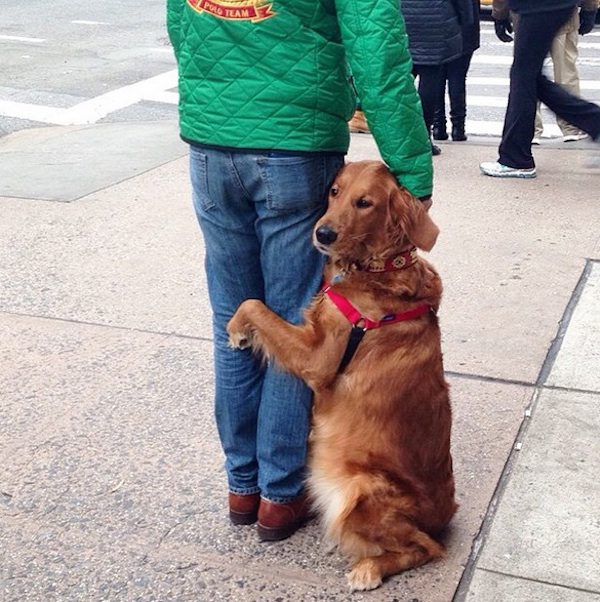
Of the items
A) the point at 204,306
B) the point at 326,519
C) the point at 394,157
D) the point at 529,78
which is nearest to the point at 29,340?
the point at 204,306

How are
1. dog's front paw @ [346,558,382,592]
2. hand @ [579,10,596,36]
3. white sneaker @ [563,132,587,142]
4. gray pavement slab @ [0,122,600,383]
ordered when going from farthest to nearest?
hand @ [579,10,596,36] < white sneaker @ [563,132,587,142] < gray pavement slab @ [0,122,600,383] < dog's front paw @ [346,558,382,592]

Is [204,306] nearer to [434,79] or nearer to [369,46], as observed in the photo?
[369,46]

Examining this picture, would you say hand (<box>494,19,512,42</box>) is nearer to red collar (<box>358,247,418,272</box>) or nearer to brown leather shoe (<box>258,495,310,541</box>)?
red collar (<box>358,247,418,272</box>)

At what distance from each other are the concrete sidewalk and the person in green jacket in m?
0.43

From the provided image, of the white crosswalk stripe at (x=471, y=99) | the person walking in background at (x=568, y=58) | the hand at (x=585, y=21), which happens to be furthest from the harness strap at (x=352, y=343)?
the white crosswalk stripe at (x=471, y=99)

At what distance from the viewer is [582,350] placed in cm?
471

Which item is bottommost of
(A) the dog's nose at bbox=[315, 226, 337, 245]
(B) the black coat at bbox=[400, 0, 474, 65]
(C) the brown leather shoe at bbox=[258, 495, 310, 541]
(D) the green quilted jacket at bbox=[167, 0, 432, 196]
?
(B) the black coat at bbox=[400, 0, 474, 65]

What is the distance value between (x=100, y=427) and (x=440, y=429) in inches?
→ 61.4

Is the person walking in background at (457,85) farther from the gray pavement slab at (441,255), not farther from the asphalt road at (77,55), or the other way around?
the asphalt road at (77,55)

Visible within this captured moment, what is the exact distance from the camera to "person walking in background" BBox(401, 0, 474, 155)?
8008 millimetres

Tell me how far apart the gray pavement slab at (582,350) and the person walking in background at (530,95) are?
2291mm

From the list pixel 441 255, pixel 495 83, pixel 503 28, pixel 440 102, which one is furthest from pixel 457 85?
pixel 495 83

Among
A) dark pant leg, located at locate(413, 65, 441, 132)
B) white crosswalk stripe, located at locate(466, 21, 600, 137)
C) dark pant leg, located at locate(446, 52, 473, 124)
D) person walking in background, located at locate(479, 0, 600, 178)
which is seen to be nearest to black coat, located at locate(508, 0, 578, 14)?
person walking in background, located at locate(479, 0, 600, 178)

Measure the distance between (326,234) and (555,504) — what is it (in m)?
1.34
